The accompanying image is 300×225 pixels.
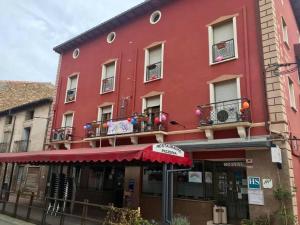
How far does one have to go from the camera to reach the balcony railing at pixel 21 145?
22641 mm

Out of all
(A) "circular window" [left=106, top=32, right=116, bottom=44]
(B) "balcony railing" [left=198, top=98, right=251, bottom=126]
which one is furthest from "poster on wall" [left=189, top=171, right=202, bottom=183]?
(A) "circular window" [left=106, top=32, right=116, bottom=44]

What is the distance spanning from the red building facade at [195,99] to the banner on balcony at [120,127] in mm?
74

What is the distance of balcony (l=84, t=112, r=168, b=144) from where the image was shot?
42.7 ft

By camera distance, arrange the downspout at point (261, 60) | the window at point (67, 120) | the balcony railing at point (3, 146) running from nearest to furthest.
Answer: the downspout at point (261, 60)
the window at point (67, 120)
the balcony railing at point (3, 146)

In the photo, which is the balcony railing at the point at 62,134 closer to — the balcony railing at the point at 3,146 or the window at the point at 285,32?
the balcony railing at the point at 3,146

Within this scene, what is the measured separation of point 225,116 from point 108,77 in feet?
27.6

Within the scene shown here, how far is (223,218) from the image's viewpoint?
35.4 feet

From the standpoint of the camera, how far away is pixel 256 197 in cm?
983

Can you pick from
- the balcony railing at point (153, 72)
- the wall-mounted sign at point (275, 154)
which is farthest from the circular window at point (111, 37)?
the wall-mounted sign at point (275, 154)

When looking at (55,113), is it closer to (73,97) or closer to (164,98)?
(73,97)

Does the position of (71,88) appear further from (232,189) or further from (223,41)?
(232,189)

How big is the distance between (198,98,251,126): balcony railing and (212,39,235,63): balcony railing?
205cm

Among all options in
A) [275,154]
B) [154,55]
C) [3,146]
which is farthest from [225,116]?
[3,146]

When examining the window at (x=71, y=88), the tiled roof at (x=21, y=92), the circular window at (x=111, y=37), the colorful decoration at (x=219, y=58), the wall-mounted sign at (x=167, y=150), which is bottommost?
the wall-mounted sign at (x=167, y=150)
